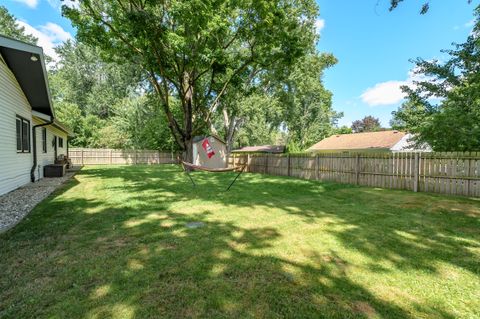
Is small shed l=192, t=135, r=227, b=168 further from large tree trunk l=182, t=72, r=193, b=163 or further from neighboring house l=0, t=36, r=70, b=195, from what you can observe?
neighboring house l=0, t=36, r=70, b=195

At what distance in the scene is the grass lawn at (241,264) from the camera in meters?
2.01

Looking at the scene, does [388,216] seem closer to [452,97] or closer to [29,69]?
[452,97]

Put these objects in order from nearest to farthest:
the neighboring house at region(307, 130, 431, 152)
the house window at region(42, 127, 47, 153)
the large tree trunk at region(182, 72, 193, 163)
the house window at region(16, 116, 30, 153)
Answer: the house window at region(16, 116, 30, 153) → the house window at region(42, 127, 47, 153) → the large tree trunk at region(182, 72, 193, 163) → the neighboring house at region(307, 130, 431, 152)

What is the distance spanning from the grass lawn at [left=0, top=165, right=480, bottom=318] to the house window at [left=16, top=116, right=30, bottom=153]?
4.45 meters

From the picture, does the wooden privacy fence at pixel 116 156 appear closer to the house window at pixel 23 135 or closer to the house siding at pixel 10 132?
the house window at pixel 23 135

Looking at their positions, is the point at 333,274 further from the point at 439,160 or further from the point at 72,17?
the point at 72,17

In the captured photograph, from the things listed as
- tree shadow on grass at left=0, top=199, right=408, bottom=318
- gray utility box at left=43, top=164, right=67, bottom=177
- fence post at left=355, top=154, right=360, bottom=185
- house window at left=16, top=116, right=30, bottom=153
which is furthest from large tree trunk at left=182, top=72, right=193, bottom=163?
tree shadow on grass at left=0, top=199, right=408, bottom=318

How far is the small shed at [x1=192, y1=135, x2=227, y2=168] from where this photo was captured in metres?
19.6

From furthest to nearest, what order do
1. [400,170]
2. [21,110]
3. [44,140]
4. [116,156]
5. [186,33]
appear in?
[116,156], [44,140], [186,33], [400,170], [21,110]

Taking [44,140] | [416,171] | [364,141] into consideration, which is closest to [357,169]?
[416,171]

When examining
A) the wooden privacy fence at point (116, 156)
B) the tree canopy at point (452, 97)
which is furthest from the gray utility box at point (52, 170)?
the tree canopy at point (452, 97)

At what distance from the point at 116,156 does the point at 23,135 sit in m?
16.7

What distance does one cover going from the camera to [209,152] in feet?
64.2

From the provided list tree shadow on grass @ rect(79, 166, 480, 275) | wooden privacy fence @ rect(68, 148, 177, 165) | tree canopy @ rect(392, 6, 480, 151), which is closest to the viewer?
tree shadow on grass @ rect(79, 166, 480, 275)
